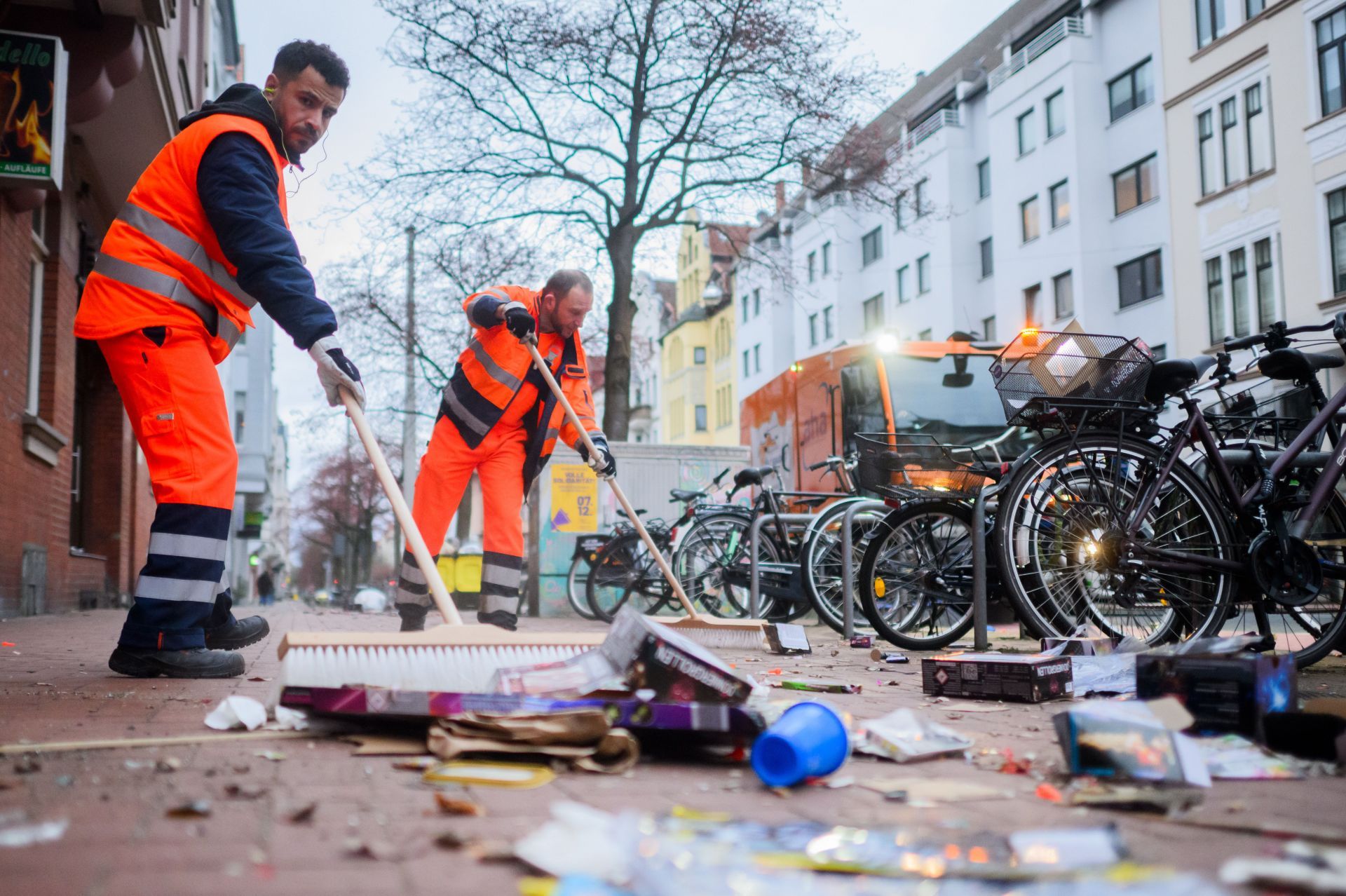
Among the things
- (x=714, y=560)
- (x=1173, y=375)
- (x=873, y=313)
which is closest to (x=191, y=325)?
(x=1173, y=375)

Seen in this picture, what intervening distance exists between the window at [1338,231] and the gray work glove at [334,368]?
21365mm

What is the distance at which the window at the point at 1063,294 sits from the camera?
30.8 meters

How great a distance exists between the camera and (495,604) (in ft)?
18.8

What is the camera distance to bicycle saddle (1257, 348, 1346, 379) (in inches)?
199

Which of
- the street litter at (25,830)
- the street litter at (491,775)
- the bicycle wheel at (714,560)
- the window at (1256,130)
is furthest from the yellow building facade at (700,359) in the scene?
the street litter at (25,830)

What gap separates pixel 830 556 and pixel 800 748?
19.1ft

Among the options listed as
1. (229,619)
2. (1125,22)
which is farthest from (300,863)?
(1125,22)

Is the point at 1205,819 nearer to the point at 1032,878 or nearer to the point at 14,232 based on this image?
the point at 1032,878

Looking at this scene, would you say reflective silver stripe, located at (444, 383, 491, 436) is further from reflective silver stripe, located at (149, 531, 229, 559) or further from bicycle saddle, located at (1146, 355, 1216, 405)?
bicycle saddle, located at (1146, 355, 1216, 405)

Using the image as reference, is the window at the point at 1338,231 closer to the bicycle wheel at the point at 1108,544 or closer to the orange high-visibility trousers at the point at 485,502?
the bicycle wheel at the point at 1108,544

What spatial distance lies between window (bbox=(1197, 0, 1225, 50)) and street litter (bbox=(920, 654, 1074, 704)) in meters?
24.9

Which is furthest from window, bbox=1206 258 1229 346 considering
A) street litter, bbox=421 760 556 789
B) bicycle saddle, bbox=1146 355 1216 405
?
street litter, bbox=421 760 556 789

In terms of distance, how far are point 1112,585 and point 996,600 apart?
1.52m

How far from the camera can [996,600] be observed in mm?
6324
